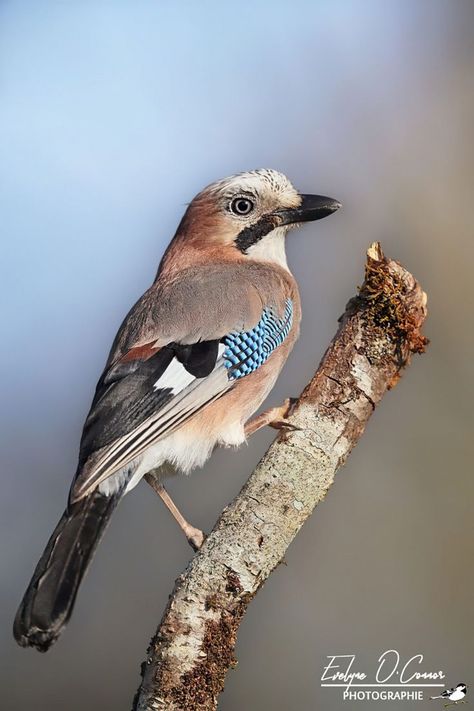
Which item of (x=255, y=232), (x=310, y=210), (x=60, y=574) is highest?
(x=310, y=210)

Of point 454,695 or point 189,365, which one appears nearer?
point 189,365

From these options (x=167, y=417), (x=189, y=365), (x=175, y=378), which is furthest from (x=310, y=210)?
(x=167, y=417)

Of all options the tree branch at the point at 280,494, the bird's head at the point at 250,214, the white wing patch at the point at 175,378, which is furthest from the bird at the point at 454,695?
the bird's head at the point at 250,214

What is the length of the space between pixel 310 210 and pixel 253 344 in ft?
3.22

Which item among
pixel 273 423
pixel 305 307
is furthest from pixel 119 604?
pixel 273 423

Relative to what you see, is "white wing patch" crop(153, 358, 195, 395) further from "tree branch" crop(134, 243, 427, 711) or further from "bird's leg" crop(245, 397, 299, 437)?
"tree branch" crop(134, 243, 427, 711)

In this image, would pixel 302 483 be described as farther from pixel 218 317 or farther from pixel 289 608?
pixel 289 608

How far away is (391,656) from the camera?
17.1 ft

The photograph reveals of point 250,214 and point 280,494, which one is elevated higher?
point 250,214

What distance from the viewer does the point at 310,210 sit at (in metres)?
4.86

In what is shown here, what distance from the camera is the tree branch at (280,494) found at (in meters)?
3.20

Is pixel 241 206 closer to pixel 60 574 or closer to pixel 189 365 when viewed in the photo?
pixel 189 365

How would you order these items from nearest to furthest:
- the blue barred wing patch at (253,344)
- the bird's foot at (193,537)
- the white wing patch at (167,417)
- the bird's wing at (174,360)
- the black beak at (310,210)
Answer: the white wing patch at (167,417), the bird's wing at (174,360), the bird's foot at (193,537), the blue barred wing patch at (253,344), the black beak at (310,210)
